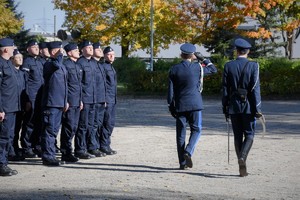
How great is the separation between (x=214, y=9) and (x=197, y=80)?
31281 millimetres

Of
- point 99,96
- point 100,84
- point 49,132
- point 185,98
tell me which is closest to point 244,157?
point 185,98

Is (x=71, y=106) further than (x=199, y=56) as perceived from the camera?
Yes

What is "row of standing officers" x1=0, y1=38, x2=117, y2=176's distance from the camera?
12.3 metres

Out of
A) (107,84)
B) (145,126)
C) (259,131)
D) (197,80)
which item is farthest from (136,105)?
(197,80)

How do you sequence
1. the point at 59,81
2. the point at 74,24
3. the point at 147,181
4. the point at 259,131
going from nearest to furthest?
the point at 147,181, the point at 59,81, the point at 259,131, the point at 74,24

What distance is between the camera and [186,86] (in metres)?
11.8

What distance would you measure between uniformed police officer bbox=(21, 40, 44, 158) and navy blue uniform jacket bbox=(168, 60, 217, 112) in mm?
2817

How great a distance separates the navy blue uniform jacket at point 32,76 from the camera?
13391 millimetres

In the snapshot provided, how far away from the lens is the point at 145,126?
767 inches

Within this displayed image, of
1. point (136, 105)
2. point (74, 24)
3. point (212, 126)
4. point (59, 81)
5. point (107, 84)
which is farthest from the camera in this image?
point (74, 24)

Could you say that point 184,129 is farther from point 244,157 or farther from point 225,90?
point 244,157

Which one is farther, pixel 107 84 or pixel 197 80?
pixel 107 84

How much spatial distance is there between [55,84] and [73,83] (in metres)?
0.54

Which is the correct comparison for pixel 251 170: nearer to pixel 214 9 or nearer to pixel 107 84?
pixel 107 84
